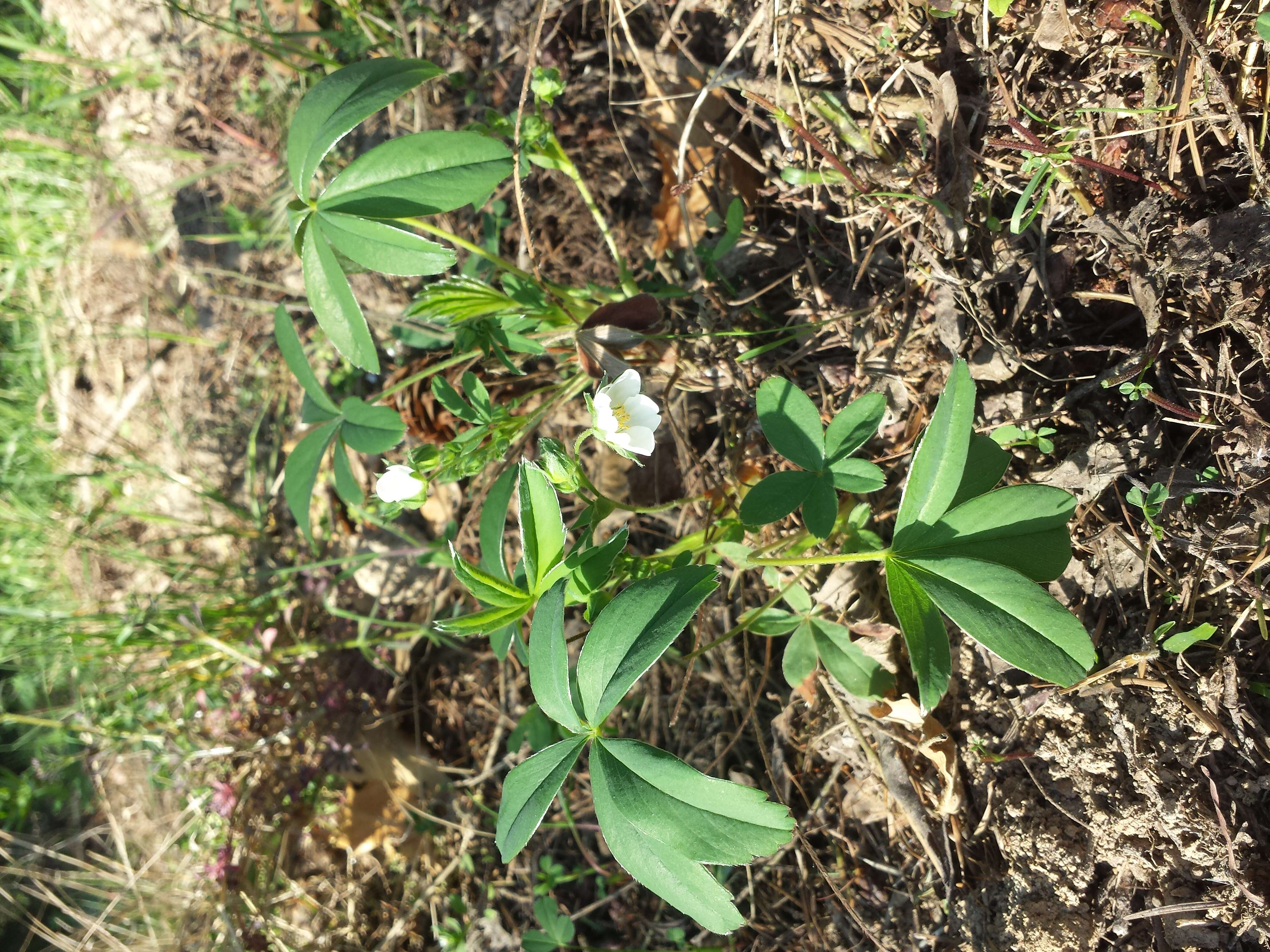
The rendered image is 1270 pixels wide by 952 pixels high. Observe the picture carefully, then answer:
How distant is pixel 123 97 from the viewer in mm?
3377

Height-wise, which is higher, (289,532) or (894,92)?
(894,92)

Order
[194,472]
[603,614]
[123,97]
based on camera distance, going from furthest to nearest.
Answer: [123,97] → [194,472] → [603,614]

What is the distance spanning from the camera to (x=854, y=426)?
140cm

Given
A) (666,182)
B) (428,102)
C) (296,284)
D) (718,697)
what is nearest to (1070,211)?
(666,182)

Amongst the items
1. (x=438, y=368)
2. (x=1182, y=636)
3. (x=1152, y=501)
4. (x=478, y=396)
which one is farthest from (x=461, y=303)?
(x=1182, y=636)

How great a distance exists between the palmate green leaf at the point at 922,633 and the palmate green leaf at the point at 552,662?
51 cm

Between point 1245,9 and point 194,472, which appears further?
point 194,472

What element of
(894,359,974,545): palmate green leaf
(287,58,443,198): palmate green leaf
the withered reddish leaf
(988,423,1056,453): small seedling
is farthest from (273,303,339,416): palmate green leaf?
(988,423,1056,453): small seedling

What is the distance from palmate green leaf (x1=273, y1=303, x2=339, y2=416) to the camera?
191 cm

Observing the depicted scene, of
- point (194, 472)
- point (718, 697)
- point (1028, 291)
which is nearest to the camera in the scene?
point (1028, 291)

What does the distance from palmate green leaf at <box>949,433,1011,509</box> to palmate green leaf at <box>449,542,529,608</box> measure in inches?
30.2

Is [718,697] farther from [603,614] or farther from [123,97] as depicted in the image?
[123,97]

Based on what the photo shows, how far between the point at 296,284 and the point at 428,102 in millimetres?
879

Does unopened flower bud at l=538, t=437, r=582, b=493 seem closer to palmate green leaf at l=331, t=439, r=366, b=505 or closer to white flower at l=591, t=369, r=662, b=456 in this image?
white flower at l=591, t=369, r=662, b=456
